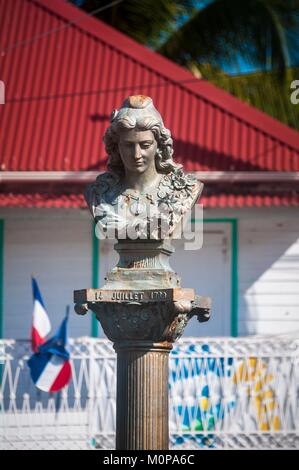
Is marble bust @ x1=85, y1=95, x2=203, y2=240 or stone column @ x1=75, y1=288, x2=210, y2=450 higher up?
marble bust @ x1=85, y1=95, x2=203, y2=240

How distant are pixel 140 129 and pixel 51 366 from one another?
558cm

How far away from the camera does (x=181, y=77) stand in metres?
17.7

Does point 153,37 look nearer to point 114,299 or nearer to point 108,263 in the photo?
point 108,263

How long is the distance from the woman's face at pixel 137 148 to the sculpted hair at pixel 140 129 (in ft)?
0.14

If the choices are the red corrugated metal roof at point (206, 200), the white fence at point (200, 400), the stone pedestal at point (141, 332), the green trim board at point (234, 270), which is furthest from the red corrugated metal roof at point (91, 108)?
the stone pedestal at point (141, 332)

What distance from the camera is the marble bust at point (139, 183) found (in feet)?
32.6

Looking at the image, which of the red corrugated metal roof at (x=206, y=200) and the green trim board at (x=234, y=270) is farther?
the green trim board at (x=234, y=270)

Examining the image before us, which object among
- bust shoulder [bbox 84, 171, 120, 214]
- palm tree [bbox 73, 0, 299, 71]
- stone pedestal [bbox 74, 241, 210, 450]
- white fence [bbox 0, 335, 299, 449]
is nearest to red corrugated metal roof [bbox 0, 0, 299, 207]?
white fence [bbox 0, 335, 299, 449]

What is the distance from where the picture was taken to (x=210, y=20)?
21734mm

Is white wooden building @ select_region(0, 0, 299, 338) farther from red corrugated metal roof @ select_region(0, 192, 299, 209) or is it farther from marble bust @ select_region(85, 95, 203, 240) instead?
marble bust @ select_region(85, 95, 203, 240)

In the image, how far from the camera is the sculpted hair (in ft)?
32.5

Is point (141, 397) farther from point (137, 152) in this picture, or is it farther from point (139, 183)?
point (137, 152)

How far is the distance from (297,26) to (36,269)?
664 centimetres

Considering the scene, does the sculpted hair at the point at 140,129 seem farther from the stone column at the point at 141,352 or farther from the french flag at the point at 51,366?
the french flag at the point at 51,366
